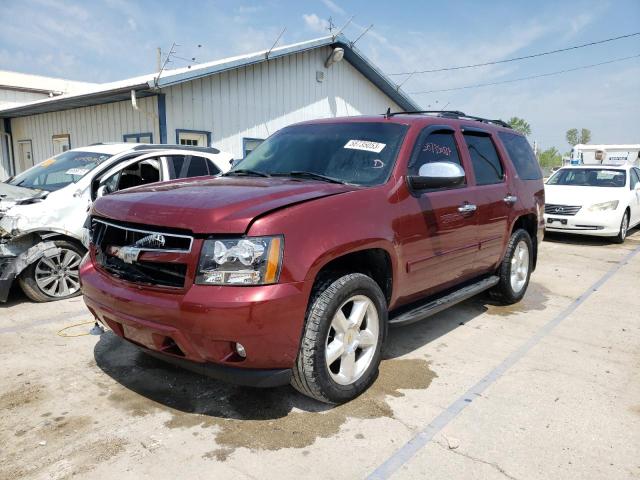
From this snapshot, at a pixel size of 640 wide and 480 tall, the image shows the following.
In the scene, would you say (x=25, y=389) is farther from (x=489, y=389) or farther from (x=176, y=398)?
(x=489, y=389)

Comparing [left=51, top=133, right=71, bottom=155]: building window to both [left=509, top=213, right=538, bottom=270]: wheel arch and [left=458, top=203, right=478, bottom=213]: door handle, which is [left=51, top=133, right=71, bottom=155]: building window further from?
[left=458, top=203, right=478, bottom=213]: door handle

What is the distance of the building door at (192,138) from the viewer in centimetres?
1115

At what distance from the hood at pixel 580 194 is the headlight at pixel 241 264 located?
28.9ft

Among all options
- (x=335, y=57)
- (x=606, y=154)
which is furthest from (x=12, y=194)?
(x=606, y=154)

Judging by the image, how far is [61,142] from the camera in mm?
14203

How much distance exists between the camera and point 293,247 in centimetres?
257

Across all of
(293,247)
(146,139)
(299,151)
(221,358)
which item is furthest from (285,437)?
(146,139)

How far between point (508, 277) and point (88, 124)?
39.0 feet

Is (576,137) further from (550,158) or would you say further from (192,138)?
(192,138)

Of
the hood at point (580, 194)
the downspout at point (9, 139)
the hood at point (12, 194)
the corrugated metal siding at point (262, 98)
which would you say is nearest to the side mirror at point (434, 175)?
the hood at point (12, 194)

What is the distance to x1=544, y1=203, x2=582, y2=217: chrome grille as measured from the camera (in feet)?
31.9

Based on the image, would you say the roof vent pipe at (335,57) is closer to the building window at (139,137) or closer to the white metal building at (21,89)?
the building window at (139,137)

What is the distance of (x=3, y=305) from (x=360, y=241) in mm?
4304

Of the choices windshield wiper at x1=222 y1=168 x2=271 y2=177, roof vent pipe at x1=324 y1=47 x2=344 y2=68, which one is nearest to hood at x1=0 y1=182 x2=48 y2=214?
windshield wiper at x1=222 y1=168 x2=271 y2=177
